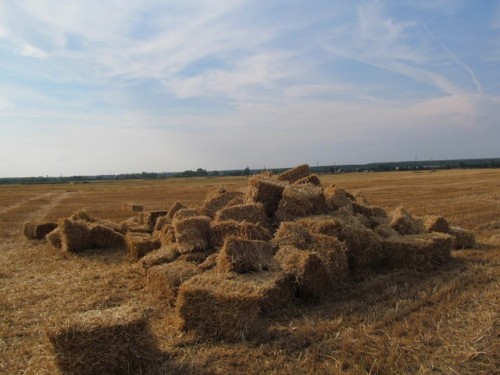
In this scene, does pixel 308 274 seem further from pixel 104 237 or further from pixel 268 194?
pixel 104 237

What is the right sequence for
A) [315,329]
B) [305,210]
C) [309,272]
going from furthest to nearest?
1. [305,210]
2. [309,272]
3. [315,329]

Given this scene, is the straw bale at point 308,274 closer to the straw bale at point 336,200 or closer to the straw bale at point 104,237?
the straw bale at point 336,200

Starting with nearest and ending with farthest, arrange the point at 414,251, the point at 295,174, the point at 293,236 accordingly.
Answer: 1. the point at 293,236
2. the point at 414,251
3. the point at 295,174

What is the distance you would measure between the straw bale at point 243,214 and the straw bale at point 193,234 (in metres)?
0.35

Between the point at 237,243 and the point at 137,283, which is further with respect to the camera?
the point at 137,283

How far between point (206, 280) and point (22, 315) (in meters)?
2.87

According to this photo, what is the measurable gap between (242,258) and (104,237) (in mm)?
6602

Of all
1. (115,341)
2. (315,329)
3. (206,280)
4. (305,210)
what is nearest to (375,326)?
(315,329)

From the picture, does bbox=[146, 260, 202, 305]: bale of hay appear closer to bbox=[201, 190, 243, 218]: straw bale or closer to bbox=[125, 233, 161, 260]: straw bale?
bbox=[125, 233, 161, 260]: straw bale

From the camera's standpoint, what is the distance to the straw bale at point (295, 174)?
12.5 meters

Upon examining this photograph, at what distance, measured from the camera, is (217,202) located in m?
11.2

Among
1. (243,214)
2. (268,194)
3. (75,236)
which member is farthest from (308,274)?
(75,236)

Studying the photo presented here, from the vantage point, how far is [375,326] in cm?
562

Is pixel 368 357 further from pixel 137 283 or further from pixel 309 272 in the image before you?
pixel 137 283
